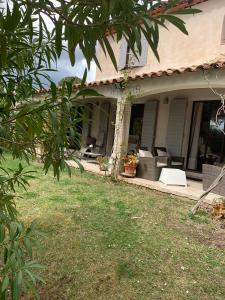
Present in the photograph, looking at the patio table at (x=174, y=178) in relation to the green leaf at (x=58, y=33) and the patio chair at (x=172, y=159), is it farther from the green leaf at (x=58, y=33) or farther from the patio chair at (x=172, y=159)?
the green leaf at (x=58, y=33)

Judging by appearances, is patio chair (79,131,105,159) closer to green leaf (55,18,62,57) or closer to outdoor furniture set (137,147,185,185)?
outdoor furniture set (137,147,185,185)

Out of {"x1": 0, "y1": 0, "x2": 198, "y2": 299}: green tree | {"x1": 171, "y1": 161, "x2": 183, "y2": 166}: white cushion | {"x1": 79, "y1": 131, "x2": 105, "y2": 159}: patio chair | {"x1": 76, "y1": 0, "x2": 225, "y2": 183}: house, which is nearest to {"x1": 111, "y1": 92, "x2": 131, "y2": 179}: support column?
{"x1": 76, "y1": 0, "x2": 225, "y2": 183}: house

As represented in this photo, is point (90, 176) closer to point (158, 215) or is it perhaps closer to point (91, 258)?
point (158, 215)

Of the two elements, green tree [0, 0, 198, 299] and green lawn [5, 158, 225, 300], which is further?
green lawn [5, 158, 225, 300]

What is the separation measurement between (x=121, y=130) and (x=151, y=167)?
51.0 inches

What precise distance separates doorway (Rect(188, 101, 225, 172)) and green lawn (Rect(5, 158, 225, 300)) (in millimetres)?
3521

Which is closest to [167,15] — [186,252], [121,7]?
[121,7]

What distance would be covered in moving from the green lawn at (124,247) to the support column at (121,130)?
1938 millimetres

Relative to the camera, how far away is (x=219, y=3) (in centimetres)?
1056

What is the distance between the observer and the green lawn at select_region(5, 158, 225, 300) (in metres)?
3.91

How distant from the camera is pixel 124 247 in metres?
4.93

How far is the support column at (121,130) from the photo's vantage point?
9820mm

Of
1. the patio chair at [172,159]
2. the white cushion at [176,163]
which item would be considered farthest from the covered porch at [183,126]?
the white cushion at [176,163]

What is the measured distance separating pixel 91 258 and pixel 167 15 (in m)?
3.80
